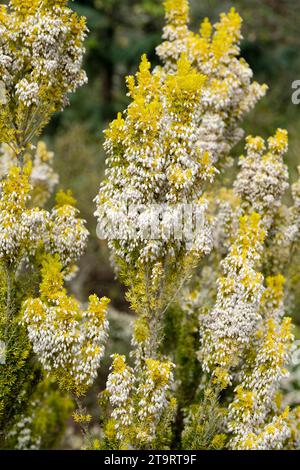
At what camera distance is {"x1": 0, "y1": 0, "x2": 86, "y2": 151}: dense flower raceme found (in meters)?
6.43

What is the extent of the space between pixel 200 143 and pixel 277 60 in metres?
17.6

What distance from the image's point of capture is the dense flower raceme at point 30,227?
6051 millimetres

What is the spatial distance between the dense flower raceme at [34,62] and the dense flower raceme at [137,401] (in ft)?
8.70

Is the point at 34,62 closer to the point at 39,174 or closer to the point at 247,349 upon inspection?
the point at 39,174

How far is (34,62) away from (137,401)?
368 centimetres

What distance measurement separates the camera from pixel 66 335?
5836 millimetres

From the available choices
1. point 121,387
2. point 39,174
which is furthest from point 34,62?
point 121,387

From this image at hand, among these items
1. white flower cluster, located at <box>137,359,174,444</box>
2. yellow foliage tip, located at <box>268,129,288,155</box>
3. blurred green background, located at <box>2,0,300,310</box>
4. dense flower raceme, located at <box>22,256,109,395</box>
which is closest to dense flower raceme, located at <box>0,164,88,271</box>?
dense flower raceme, located at <box>22,256,109,395</box>

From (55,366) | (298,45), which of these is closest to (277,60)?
(298,45)

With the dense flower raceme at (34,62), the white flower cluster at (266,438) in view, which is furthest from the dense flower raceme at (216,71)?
the white flower cluster at (266,438)

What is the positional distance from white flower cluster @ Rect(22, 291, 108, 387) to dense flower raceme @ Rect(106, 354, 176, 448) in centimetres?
25

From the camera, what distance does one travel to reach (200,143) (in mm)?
7605

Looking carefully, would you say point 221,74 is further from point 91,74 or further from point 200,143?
point 91,74

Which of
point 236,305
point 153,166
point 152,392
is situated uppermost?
point 153,166
